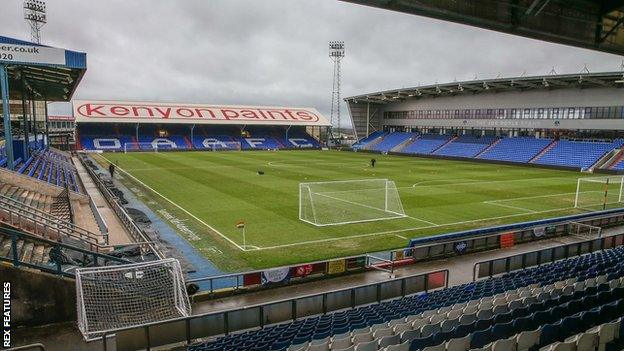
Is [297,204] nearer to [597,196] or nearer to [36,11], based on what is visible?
[597,196]

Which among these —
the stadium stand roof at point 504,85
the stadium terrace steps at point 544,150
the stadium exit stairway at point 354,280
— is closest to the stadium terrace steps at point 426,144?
the stadium stand roof at point 504,85

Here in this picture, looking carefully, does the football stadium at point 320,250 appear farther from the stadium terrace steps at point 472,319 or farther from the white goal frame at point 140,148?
the white goal frame at point 140,148

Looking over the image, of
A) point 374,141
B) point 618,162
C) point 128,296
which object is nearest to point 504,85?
point 618,162

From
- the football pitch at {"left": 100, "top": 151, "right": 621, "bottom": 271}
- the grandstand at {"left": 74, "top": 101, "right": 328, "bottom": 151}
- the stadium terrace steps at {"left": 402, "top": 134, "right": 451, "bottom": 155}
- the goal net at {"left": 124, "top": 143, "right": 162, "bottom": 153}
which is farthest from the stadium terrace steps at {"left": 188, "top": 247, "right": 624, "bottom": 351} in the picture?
the grandstand at {"left": 74, "top": 101, "right": 328, "bottom": 151}

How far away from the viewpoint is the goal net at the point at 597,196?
89.3ft

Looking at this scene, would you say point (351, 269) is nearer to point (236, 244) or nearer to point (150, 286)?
point (236, 244)

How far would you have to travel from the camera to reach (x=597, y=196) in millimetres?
31000

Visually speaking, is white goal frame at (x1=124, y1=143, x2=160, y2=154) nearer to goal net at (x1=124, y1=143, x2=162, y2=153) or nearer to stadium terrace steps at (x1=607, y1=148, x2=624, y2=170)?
goal net at (x1=124, y1=143, x2=162, y2=153)

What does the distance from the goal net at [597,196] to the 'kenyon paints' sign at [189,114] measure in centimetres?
5580

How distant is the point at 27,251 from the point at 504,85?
2365 inches

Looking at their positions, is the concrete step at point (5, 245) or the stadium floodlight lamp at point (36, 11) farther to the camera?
the stadium floodlight lamp at point (36, 11)

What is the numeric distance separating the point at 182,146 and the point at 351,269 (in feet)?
212

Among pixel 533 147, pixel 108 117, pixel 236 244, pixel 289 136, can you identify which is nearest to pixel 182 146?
pixel 108 117

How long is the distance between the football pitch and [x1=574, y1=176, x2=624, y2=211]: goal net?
581mm
